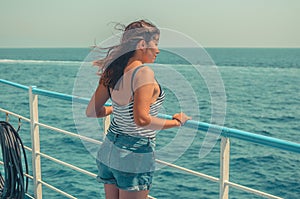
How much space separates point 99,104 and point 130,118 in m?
0.24

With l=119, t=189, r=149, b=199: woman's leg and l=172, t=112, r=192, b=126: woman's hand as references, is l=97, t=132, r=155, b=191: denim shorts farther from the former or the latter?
l=172, t=112, r=192, b=126: woman's hand

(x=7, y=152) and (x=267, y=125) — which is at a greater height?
(x=7, y=152)

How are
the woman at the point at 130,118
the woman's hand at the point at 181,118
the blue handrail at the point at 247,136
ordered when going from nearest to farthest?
the blue handrail at the point at 247,136 → the woman at the point at 130,118 → the woman's hand at the point at 181,118

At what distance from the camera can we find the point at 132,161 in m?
1.74

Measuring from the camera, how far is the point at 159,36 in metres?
1.71

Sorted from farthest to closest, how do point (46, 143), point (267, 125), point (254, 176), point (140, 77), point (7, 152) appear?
point (267, 125), point (46, 143), point (254, 176), point (7, 152), point (140, 77)

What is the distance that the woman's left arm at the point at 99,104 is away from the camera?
188cm

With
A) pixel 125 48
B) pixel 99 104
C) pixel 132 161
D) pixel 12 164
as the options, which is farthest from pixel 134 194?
pixel 12 164

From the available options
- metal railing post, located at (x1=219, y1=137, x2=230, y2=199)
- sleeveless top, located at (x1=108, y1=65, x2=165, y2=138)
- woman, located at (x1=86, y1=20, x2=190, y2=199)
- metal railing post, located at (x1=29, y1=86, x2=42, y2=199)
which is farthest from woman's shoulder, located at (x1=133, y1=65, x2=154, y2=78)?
metal railing post, located at (x1=29, y1=86, x2=42, y2=199)

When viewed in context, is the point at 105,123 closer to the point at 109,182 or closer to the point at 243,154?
the point at 109,182

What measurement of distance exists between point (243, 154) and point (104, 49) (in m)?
10.8

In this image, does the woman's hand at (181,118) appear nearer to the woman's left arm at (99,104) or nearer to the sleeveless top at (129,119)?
the sleeveless top at (129,119)

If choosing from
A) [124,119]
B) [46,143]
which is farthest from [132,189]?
[46,143]

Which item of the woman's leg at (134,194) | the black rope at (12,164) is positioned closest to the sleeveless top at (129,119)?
the woman's leg at (134,194)
